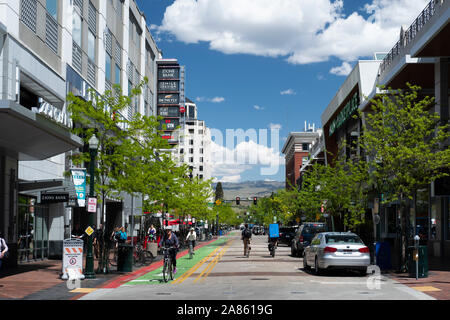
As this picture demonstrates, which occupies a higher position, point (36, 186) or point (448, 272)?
point (36, 186)

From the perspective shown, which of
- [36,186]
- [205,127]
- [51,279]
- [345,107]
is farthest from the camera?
[205,127]

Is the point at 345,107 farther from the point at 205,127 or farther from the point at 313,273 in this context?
the point at 205,127

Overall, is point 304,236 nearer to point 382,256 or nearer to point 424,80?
point 382,256

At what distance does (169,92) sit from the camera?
3115 inches

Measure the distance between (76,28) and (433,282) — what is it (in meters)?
24.5

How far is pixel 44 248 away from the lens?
3259 cm

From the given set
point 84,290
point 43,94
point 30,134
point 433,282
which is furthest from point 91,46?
point 433,282

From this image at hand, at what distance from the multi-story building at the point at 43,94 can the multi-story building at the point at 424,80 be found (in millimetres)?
14368

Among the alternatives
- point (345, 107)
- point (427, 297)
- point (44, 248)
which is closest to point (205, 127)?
point (345, 107)

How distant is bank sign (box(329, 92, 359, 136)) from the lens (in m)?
53.7

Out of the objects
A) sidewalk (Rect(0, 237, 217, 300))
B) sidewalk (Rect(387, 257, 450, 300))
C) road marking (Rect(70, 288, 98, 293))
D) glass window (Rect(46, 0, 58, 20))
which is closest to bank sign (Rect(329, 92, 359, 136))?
glass window (Rect(46, 0, 58, 20))

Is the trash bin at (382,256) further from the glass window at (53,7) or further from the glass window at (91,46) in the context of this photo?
the glass window at (91,46)

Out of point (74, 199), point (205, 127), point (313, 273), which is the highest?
point (205, 127)
